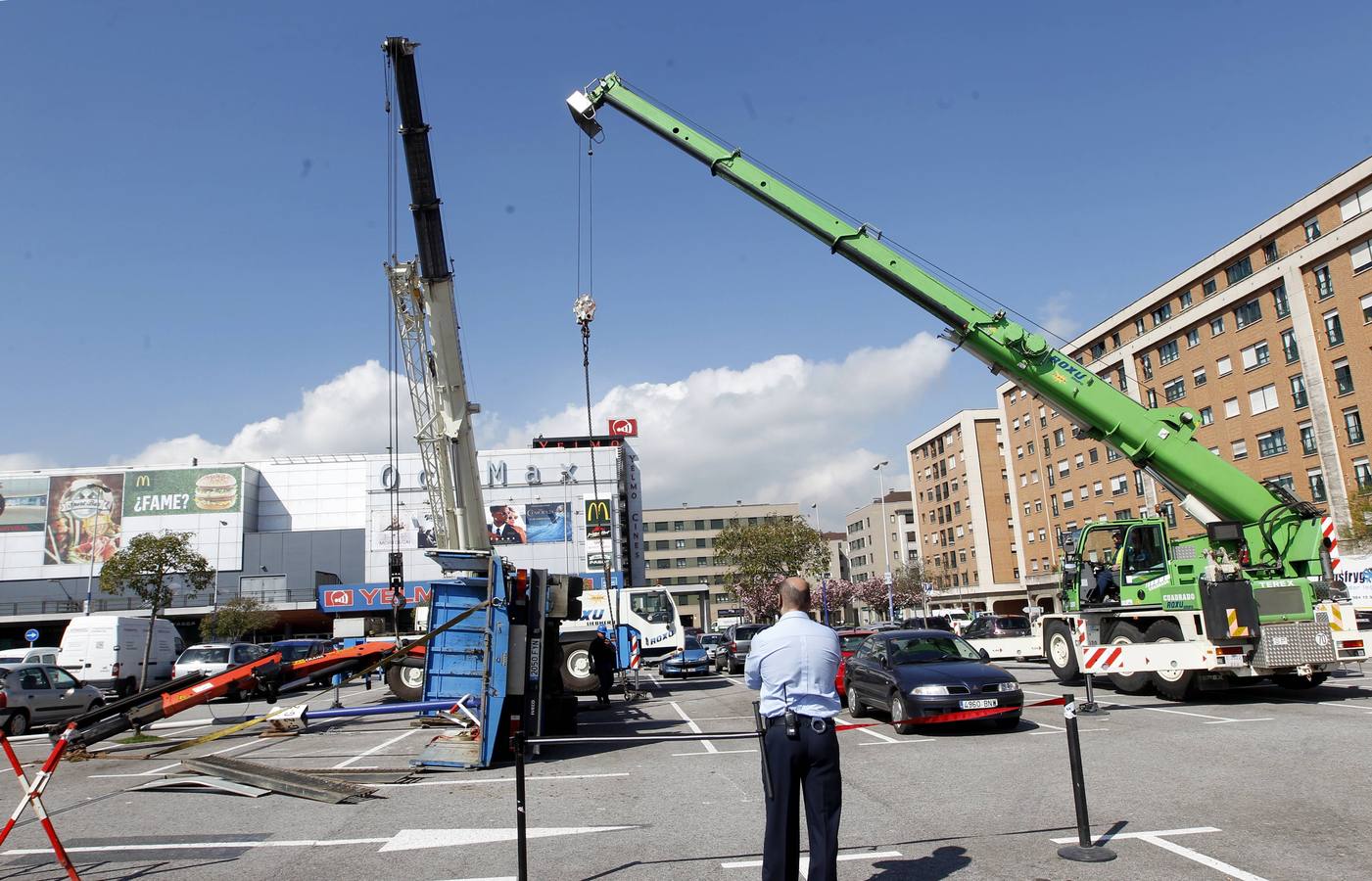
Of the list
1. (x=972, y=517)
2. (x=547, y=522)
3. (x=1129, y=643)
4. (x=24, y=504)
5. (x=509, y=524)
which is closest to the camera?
(x=1129, y=643)

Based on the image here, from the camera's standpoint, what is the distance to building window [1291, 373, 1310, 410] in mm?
41469

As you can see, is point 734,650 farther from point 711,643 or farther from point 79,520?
point 79,520

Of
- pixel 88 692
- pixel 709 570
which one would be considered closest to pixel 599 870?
pixel 88 692

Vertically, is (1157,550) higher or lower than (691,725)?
higher

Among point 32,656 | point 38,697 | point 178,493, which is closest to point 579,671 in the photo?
point 38,697

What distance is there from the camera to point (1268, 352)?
43.3 meters

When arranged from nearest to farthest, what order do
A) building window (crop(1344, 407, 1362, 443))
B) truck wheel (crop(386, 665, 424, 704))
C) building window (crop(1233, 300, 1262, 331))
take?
1. truck wheel (crop(386, 665, 424, 704))
2. building window (crop(1344, 407, 1362, 443))
3. building window (crop(1233, 300, 1262, 331))

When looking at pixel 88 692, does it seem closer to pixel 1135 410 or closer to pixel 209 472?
pixel 1135 410

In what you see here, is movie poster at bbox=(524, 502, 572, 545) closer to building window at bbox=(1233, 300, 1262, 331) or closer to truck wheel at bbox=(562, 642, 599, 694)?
building window at bbox=(1233, 300, 1262, 331)

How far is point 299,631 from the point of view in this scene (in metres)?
73.8

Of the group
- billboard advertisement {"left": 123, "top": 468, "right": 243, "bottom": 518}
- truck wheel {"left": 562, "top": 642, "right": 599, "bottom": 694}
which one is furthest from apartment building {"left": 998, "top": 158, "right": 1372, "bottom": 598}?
billboard advertisement {"left": 123, "top": 468, "right": 243, "bottom": 518}

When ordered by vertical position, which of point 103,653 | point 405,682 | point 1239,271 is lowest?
point 405,682

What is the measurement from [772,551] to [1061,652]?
40310 mm

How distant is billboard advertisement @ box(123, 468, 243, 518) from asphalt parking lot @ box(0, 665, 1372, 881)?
7114 cm
